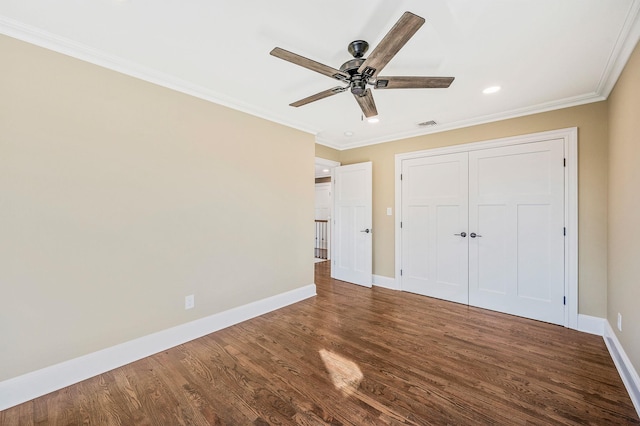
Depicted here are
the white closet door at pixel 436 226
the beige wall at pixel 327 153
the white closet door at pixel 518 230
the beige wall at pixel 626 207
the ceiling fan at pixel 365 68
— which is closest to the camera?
the ceiling fan at pixel 365 68

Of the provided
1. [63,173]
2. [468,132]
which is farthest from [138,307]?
[468,132]

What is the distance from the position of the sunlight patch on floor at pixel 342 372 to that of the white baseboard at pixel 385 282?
7.24 ft

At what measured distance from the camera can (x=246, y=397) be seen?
188 centimetres

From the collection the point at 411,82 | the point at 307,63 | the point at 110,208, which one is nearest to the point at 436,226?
the point at 411,82

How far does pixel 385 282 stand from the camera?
446 centimetres

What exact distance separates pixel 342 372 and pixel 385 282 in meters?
2.49

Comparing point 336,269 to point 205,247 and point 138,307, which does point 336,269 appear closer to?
point 205,247

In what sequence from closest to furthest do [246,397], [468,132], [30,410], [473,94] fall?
[30,410]
[246,397]
[473,94]
[468,132]

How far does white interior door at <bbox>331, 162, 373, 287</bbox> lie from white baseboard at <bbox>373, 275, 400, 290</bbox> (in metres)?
0.15

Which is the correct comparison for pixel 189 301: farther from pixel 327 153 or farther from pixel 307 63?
pixel 327 153

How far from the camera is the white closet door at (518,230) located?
3045 mm

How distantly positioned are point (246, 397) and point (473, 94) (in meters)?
3.45

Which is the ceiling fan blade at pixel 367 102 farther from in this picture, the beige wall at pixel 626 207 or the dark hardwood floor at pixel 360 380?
the dark hardwood floor at pixel 360 380

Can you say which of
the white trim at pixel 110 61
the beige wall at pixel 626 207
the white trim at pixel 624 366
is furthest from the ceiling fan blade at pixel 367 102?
the white trim at pixel 624 366
